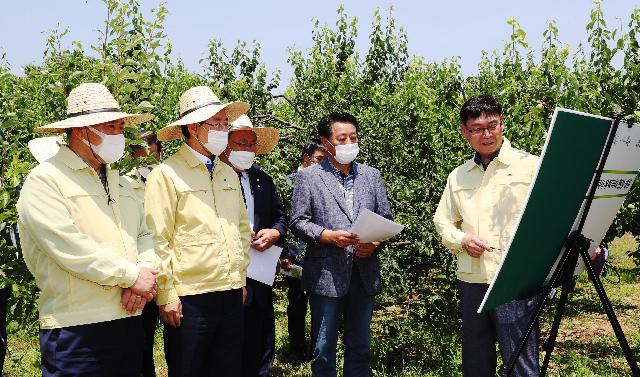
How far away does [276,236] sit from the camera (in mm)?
4395

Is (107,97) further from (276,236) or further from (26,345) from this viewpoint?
(26,345)

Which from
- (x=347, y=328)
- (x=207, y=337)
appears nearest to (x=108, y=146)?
(x=207, y=337)

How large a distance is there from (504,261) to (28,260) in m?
2.20

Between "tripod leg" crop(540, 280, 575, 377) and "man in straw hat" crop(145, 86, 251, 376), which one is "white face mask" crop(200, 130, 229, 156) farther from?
"tripod leg" crop(540, 280, 575, 377)

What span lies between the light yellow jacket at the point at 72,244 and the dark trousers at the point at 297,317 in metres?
3.05

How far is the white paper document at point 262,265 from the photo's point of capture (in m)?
4.33

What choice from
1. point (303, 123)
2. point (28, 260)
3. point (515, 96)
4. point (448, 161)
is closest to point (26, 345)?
point (303, 123)

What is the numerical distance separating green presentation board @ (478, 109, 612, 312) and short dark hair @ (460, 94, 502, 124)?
0.92 metres

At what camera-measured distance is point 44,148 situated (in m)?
3.71

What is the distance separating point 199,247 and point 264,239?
0.84 m

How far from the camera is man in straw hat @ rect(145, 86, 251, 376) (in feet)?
11.3

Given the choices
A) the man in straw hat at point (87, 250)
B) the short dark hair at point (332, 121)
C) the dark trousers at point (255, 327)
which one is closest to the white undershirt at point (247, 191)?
the dark trousers at point (255, 327)

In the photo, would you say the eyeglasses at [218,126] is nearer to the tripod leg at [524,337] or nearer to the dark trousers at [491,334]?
the dark trousers at [491,334]

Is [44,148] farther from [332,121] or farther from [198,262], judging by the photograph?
[332,121]
